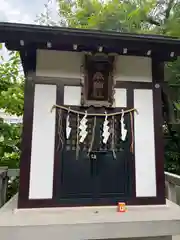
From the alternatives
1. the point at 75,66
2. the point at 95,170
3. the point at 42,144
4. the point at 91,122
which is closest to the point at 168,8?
the point at 75,66

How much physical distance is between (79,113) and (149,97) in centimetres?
114

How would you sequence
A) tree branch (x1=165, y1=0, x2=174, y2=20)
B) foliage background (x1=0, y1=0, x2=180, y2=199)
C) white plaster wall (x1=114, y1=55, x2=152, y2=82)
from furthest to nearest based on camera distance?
tree branch (x1=165, y1=0, x2=174, y2=20) → foliage background (x1=0, y1=0, x2=180, y2=199) → white plaster wall (x1=114, y1=55, x2=152, y2=82)

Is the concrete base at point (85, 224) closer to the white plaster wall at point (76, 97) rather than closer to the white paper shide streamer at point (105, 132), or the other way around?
the white paper shide streamer at point (105, 132)

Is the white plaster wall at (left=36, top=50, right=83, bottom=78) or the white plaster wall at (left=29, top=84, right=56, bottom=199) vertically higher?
the white plaster wall at (left=36, top=50, right=83, bottom=78)

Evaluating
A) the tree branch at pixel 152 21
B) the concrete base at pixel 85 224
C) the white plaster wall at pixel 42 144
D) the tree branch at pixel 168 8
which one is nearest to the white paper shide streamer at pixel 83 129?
the white plaster wall at pixel 42 144

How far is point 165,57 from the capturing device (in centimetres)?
340

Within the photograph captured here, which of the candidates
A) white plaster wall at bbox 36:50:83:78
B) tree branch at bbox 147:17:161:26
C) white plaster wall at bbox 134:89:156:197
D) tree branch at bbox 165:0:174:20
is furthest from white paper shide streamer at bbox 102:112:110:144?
tree branch at bbox 165:0:174:20

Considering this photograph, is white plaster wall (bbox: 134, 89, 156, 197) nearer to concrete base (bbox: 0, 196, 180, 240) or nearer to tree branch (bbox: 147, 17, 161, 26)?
concrete base (bbox: 0, 196, 180, 240)

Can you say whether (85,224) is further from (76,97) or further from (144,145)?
(76,97)

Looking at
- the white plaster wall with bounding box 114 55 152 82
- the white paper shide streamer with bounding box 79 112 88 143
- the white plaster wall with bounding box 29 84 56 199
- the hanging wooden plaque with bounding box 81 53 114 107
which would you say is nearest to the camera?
the white plaster wall with bounding box 29 84 56 199

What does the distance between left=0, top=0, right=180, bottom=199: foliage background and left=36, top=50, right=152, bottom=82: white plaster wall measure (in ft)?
5.04

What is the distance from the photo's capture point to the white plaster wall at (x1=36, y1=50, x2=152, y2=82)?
10.8 ft

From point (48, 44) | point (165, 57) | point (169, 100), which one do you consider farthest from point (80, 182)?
point (169, 100)

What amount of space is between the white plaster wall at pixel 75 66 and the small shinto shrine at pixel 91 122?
15 millimetres
